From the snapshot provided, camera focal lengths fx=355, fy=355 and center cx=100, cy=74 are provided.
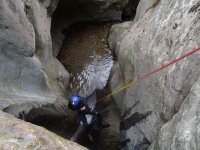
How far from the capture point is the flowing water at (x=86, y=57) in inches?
542

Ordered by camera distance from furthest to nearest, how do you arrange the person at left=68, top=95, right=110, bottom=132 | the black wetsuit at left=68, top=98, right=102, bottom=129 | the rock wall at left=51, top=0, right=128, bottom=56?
1. the rock wall at left=51, top=0, right=128, bottom=56
2. the black wetsuit at left=68, top=98, right=102, bottom=129
3. the person at left=68, top=95, right=110, bottom=132

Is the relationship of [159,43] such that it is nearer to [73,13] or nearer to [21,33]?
[21,33]

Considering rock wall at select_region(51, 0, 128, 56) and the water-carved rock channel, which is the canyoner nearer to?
the water-carved rock channel

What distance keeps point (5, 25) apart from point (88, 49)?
6.48 m

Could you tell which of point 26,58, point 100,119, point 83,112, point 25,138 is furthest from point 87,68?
point 25,138

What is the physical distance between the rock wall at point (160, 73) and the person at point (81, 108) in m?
0.90

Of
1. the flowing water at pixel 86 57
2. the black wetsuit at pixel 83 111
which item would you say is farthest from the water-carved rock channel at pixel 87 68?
the black wetsuit at pixel 83 111

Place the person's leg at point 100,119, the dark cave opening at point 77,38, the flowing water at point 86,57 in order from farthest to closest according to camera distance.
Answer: the flowing water at point 86,57
the dark cave opening at point 77,38
the person's leg at point 100,119

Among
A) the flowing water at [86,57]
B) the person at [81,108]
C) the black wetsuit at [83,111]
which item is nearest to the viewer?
the person at [81,108]

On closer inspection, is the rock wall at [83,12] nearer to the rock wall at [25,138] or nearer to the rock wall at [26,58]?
the rock wall at [26,58]

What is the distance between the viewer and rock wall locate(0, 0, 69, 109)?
9.73 meters

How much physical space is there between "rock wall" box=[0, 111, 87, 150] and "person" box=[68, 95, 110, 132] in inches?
177

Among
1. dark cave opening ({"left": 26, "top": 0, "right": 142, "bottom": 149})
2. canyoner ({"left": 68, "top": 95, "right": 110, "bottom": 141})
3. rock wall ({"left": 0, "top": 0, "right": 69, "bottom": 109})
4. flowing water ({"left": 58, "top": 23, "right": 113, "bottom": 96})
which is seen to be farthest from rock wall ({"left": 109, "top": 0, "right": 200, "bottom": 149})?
rock wall ({"left": 0, "top": 0, "right": 69, "bottom": 109})

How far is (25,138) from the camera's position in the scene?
5.77 m
